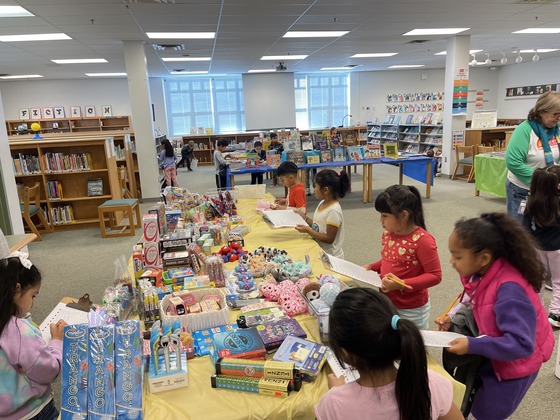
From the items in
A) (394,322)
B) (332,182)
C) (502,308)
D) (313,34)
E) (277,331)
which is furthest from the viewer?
(313,34)

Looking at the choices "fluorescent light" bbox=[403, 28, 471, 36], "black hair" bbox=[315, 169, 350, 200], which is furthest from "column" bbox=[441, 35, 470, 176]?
"black hair" bbox=[315, 169, 350, 200]

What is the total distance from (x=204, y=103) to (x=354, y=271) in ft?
48.9

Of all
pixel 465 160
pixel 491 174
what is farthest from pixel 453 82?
pixel 491 174

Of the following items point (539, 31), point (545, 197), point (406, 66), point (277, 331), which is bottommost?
point (277, 331)

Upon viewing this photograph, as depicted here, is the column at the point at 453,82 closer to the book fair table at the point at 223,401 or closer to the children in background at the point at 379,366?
the book fair table at the point at 223,401

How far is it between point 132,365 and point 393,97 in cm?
1643

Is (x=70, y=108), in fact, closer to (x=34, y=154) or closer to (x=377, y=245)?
(x=34, y=154)

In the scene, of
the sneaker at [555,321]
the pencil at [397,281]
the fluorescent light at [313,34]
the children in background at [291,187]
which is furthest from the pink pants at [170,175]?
the pencil at [397,281]

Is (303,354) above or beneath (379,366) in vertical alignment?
beneath

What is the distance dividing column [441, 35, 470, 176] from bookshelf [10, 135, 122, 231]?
298 inches

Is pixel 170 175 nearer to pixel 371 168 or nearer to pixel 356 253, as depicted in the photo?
pixel 371 168

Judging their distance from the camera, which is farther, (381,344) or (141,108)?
(141,108)

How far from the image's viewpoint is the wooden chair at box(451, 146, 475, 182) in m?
9.27

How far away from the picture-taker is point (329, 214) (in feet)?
9.71
